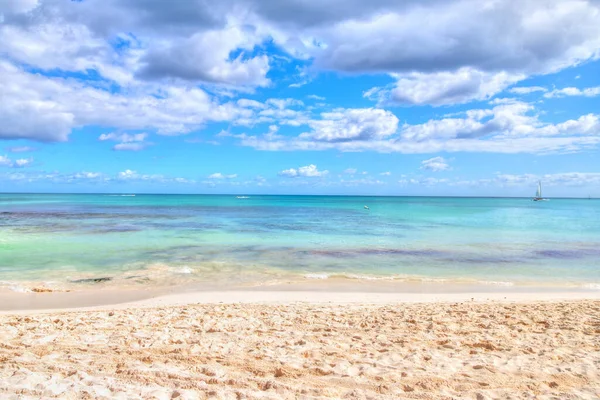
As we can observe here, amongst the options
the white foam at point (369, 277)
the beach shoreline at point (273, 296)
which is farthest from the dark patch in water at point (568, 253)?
the white foam at point (369, 277)

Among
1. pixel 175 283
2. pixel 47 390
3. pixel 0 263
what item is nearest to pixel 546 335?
pixel 47 390

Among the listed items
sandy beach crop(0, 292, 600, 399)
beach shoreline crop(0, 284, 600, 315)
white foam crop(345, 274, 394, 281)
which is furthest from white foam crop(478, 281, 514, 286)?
sandy beach crop(0, 292, 600, 399)

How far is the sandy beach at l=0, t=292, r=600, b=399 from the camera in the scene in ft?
17.0

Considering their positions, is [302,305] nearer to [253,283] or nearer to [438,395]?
[253,283]

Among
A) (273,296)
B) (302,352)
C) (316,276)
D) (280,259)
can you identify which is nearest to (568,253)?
(316,276)

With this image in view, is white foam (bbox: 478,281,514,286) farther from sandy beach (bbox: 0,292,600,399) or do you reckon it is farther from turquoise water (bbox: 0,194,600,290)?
sandy beach (bbox: 0,292,600,399)

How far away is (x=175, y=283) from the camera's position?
13695 mm

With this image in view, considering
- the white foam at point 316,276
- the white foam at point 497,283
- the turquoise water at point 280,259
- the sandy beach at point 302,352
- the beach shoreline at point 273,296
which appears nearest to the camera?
the sandy beach at point 302,352

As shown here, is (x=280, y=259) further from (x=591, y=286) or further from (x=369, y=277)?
(x=591, y=286)

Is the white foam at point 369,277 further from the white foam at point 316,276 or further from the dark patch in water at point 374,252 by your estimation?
the dark patch in water at point 374,252

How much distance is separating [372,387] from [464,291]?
8797mm

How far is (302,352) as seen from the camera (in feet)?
21.3

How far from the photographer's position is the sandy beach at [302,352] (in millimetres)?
5184

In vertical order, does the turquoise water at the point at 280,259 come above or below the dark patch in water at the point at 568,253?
above
